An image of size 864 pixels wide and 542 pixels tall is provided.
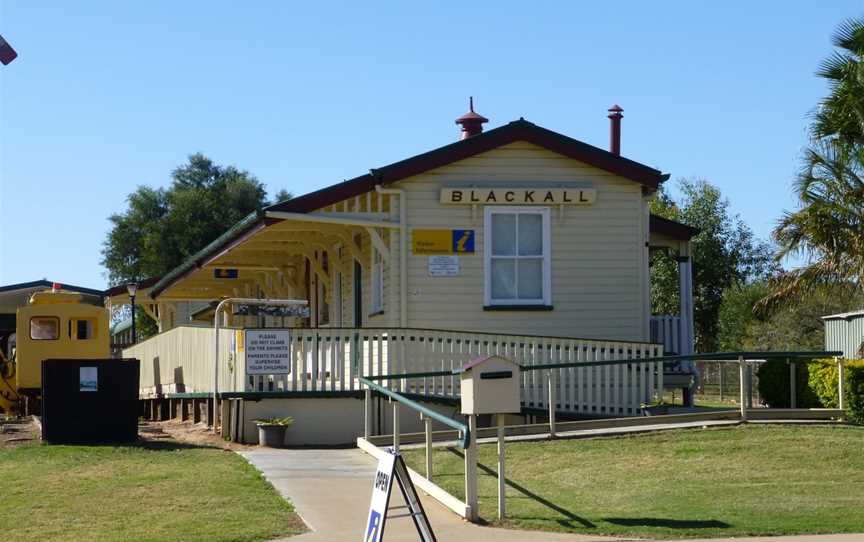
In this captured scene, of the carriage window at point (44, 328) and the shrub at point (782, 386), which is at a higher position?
the carriage window at point (44, 328)

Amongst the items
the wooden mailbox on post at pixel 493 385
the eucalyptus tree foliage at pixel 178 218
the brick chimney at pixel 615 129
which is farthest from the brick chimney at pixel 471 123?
the eucalyptus tree foliage at pixel 178 218

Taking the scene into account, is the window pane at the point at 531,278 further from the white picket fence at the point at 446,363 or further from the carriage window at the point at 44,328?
the carriage window at the point at 44,328

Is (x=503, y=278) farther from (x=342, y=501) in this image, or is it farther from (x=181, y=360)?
(x=342, y=501)

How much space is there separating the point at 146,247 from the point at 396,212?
52.0 meters

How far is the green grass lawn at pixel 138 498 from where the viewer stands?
11156 mm

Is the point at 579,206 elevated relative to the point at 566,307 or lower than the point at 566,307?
elevated

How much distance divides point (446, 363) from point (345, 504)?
6.46 metres

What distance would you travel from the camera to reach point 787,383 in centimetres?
1898

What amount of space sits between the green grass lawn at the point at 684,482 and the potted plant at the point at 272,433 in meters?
3.14

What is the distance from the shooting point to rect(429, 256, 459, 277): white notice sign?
824 inches

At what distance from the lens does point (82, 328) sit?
1145 inches

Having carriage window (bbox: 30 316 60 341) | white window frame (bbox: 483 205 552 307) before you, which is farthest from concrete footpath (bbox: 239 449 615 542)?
carriage window (bbox: 30 316 60 341)

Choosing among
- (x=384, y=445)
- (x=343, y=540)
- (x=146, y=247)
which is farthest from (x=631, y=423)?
(x=146, y=247)

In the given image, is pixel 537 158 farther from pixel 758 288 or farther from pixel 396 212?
pixel 758 288
